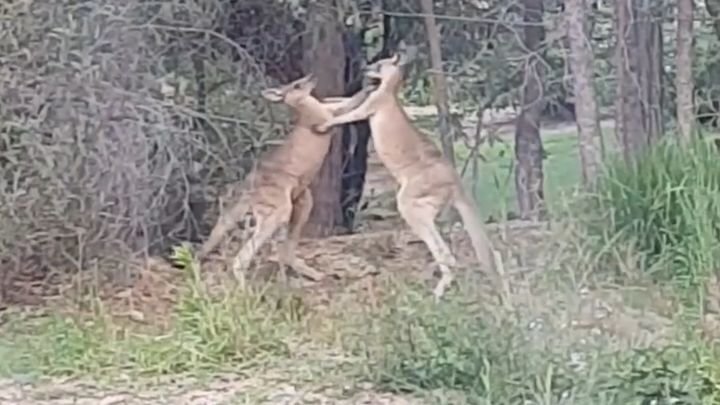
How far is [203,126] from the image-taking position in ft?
28.3

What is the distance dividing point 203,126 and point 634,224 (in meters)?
2.29

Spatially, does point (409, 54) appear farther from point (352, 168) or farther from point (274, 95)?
point (274, 95)

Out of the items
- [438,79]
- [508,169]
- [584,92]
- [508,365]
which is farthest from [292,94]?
[508,365]

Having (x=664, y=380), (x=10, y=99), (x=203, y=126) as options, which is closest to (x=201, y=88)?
(x=203, y=126)

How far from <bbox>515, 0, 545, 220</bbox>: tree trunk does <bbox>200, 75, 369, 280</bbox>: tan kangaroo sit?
4.13ft

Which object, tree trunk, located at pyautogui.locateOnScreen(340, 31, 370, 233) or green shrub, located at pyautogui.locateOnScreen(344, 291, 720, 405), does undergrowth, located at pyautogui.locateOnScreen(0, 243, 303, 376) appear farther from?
tree trunk, located at pyautogui.locateOnScreen(340, 31, 370, 233)

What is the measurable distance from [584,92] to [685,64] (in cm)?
61

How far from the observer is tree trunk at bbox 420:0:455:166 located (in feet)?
A: 31.0

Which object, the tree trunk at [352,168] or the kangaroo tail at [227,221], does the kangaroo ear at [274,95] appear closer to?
the kangaroo tail at [227,221]

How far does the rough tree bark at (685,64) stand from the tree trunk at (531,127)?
790 mm

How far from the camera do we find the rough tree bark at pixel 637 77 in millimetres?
9070

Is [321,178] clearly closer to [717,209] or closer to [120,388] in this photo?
[717,209]

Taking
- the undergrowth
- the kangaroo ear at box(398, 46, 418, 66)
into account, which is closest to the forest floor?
the undergrowth

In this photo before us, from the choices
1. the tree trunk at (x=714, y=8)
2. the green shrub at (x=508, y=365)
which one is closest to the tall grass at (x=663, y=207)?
the tree trunk at (x=714, y=8)
